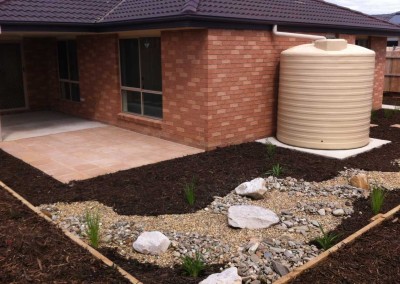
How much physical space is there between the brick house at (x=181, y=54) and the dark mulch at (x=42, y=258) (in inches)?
168

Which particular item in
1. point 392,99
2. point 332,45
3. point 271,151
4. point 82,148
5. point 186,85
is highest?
point 332,45

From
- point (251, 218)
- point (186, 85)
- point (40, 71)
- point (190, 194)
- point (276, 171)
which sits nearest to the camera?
point (251, 218)

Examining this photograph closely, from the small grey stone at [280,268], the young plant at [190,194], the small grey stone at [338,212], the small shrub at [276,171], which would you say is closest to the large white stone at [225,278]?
the small grey stone at [280,268]

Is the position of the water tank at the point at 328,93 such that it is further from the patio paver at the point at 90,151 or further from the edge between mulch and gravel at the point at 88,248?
the edge between mulch and gravel at the point at 88,248

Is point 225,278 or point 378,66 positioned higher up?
point 378,66

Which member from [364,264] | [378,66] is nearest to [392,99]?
[378,66]

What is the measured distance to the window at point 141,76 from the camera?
9.09 m

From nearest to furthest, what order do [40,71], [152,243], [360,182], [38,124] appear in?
1. [152,243]
2. [360,182]
3. [38,124]
4. [40,71]

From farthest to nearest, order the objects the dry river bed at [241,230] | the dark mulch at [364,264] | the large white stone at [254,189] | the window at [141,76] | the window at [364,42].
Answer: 1. the window at [364,42]
2. the window at [141,76]
3. the large white stone at [254,189]
4. the dry river bed at [241,230]
5. the dark mulch at [364,264]

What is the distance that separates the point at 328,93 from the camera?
7891mm

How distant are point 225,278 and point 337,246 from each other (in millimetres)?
1341

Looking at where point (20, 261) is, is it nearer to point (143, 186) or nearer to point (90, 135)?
point (143, 186)

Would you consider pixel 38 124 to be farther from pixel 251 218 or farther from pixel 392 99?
pixel 392 99

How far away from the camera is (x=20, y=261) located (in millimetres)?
3705
